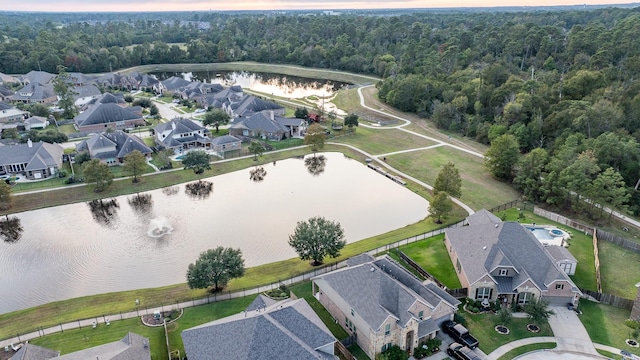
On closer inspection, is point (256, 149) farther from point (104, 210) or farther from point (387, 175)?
point (104, 210)

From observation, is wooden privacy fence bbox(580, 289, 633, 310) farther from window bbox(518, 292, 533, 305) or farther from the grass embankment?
the grass embankment

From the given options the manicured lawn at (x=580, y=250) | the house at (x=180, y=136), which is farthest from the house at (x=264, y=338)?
the house at (x=180, y=136)

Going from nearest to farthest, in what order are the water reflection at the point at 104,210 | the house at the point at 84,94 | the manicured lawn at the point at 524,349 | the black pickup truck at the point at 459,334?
1. the manicured lawn at the point at 524,349
2. the black pickup truck at the point at 459,334
3. the water reflection at the point at 104,210
4. the house at the point at 84,94

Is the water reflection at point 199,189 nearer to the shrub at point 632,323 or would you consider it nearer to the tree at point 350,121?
the tree at point 350,121

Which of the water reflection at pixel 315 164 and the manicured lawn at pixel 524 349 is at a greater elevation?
the manicured lawn at pixel 524 349

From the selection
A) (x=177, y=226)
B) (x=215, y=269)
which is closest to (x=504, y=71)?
(x=177, y=226)

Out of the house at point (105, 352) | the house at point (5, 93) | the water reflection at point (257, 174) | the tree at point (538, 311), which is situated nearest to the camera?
the house at point (105, 352)

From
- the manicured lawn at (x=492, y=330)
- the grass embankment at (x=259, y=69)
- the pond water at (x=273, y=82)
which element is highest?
the manicured lawn at (x=492, y=330)

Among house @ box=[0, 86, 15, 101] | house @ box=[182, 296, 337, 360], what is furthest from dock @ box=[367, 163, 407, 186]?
house @ box=[0, 86, 15, 101]
